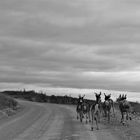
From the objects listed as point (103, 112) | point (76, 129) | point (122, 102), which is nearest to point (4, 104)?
point (103, 112)

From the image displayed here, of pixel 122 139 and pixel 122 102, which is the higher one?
pixel 122 102

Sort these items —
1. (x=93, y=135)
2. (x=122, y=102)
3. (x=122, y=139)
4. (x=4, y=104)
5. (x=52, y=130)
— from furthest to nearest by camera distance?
(x=4, y=104), (x=122, y=102), (x=52, y=130), (x=93, y=135), (x=122, y=139)

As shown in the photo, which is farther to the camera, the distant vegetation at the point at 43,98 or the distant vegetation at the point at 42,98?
the distant vegetation at the point at 43,98

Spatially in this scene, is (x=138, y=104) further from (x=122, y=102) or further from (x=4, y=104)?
(x=122, y=102)

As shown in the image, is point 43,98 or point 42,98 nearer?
point 43,98

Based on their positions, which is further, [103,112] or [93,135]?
[103,112]

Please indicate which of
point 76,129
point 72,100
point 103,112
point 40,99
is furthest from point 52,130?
point 40,99

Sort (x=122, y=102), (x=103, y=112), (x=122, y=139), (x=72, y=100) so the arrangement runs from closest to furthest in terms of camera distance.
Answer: (x=122, y=139), (x=122, y=102), (x=103, y=112), (x=72, y=100)

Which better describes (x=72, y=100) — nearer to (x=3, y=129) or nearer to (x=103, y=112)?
(x=103, y=112)

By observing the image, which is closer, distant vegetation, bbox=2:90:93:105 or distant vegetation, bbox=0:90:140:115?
distant vegetation, bbox=0:90:140:115

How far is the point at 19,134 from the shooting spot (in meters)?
23.8

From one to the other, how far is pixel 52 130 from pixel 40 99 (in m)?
56.9

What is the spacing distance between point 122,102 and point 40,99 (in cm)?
5106

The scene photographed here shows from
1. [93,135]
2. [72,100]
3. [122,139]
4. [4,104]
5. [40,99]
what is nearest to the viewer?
[122,139]
